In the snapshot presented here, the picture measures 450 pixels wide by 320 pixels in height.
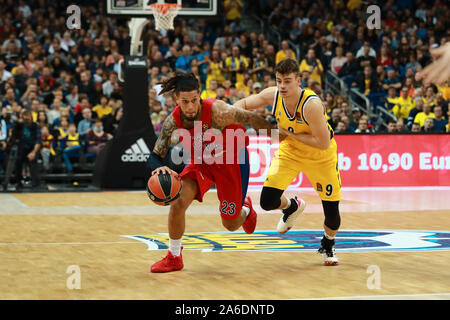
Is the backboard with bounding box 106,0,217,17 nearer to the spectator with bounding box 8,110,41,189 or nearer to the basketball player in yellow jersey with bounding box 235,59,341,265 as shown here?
the spectator with bounding box 8,110,41,189

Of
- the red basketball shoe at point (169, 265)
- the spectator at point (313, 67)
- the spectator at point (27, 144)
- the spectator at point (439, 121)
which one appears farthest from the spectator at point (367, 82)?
the red basketball shoe at point (169, 265)

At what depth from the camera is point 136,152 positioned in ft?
51.3

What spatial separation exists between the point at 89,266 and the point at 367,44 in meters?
15.2

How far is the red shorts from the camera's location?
7012 mm

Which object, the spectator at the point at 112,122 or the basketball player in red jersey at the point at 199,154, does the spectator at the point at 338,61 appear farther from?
the basketball player in red jersey at the point at 199,154

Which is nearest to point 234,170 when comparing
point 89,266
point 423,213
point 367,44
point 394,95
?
point 89,266

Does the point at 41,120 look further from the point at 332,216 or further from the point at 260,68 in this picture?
the point at 332,216

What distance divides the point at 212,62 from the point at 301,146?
12.5m

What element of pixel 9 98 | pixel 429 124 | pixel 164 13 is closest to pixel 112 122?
pixel 9 98

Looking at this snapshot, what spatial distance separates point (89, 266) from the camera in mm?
7074

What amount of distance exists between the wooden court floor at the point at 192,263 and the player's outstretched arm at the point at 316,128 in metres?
1.23

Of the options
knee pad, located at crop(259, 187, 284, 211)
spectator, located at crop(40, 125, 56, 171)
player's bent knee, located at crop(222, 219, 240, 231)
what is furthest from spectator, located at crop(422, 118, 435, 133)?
player's bent knee, located at crop(222, 219, 240, 231)

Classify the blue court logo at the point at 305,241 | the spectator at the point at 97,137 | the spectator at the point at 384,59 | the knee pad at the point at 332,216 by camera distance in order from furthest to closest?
the spectator at the point at 384,59 < the spectator at the point at 97,137 < the blue court logo at the point at 305,241 < the knee pad at the point at 332,216

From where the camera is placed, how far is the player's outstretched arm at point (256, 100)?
7364 mm
